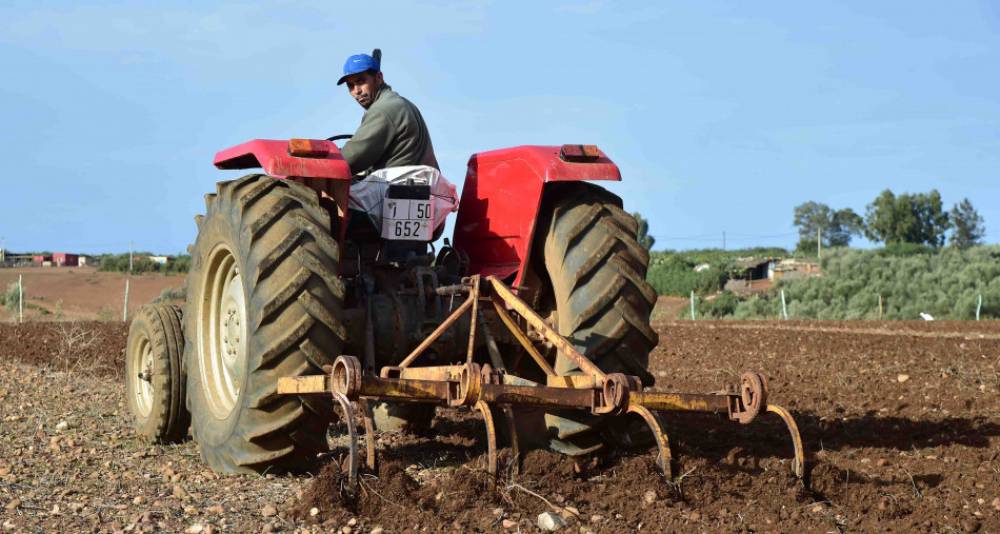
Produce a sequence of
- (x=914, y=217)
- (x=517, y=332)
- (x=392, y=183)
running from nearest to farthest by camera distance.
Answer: (x=517, y=332), (x=392, y=183), (x=914, y=217)

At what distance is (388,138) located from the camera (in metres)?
6.21

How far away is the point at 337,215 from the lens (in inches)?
233

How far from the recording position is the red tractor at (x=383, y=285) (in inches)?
211

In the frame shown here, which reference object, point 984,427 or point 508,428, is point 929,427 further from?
point 508,428

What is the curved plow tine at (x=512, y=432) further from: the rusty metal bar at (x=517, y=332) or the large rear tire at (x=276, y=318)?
the large rear tire at (x=276, y=318)

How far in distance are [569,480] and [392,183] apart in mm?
1882

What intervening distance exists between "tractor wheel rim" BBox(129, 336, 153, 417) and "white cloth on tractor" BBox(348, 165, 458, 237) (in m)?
2.08

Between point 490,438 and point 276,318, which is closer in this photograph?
point 490,438

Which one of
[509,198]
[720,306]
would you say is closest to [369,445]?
[509,198]

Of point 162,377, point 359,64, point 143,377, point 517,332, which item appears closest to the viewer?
point 517,332

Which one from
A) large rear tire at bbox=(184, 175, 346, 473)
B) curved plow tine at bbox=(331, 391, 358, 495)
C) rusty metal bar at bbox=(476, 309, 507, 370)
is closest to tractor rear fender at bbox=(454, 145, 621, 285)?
rusty metal bar at bbox=(476, 309, 507, 370)

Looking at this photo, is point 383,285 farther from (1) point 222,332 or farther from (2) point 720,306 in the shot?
(2) point 720,306

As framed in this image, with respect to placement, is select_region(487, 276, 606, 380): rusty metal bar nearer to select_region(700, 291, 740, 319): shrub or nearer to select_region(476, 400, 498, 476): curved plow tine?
select_region(476, 400, 498, 476): curved plow tine

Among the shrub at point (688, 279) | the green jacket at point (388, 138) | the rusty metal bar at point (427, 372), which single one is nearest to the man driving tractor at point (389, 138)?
the green jacket at point (388, 138)
